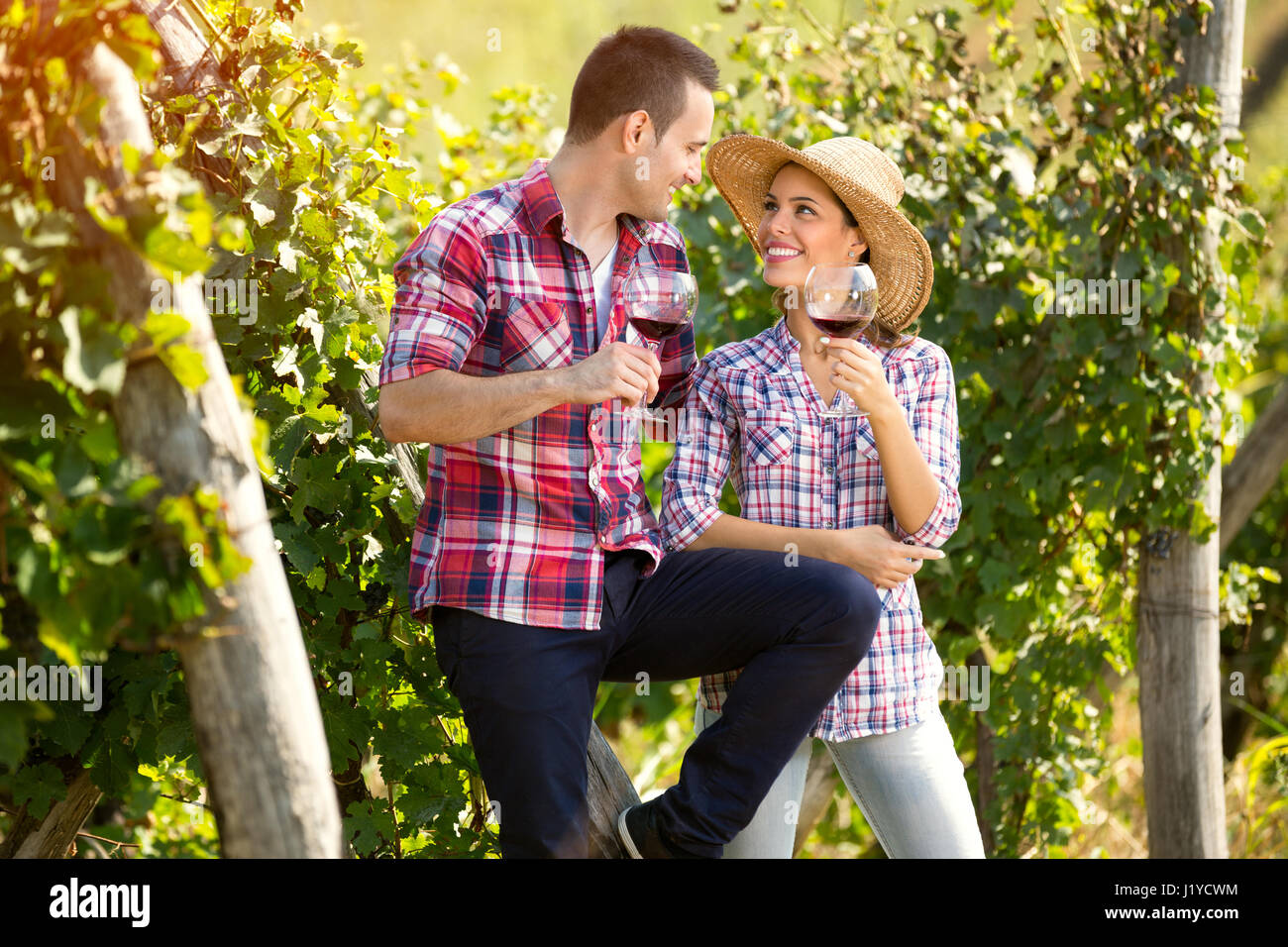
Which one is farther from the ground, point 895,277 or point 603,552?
point 895,277

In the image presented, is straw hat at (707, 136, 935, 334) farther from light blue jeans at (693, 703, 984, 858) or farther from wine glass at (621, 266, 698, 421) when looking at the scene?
light blue jeans at (693, 703, 984, 858)

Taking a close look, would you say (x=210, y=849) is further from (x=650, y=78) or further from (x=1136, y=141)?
(x=1136, y=141)

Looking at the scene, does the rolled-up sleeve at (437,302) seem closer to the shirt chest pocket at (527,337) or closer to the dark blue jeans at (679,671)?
the shirt chest pocket at (527,337)

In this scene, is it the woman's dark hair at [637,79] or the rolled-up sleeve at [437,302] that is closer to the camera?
the rolled-up sleeve at [437,302]

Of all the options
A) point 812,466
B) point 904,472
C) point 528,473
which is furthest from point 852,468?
point 528,473

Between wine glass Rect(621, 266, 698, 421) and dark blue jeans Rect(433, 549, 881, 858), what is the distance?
34cm

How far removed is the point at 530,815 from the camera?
2070 mm

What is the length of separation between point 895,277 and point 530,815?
128 centimetres

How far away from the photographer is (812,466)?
248 cm

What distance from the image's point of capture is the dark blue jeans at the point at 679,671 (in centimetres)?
209

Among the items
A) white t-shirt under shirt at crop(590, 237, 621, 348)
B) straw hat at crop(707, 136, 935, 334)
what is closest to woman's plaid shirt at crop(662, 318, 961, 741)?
straw hat at crop(707, 136, 935, 334)

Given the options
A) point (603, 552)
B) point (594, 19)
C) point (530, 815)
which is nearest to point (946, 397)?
point (603, 552)

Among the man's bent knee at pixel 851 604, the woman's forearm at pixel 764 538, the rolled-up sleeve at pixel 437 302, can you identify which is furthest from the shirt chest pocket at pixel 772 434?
the rolled-up sleeve at pixel 437 302

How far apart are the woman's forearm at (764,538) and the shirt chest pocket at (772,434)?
131 millimetres
